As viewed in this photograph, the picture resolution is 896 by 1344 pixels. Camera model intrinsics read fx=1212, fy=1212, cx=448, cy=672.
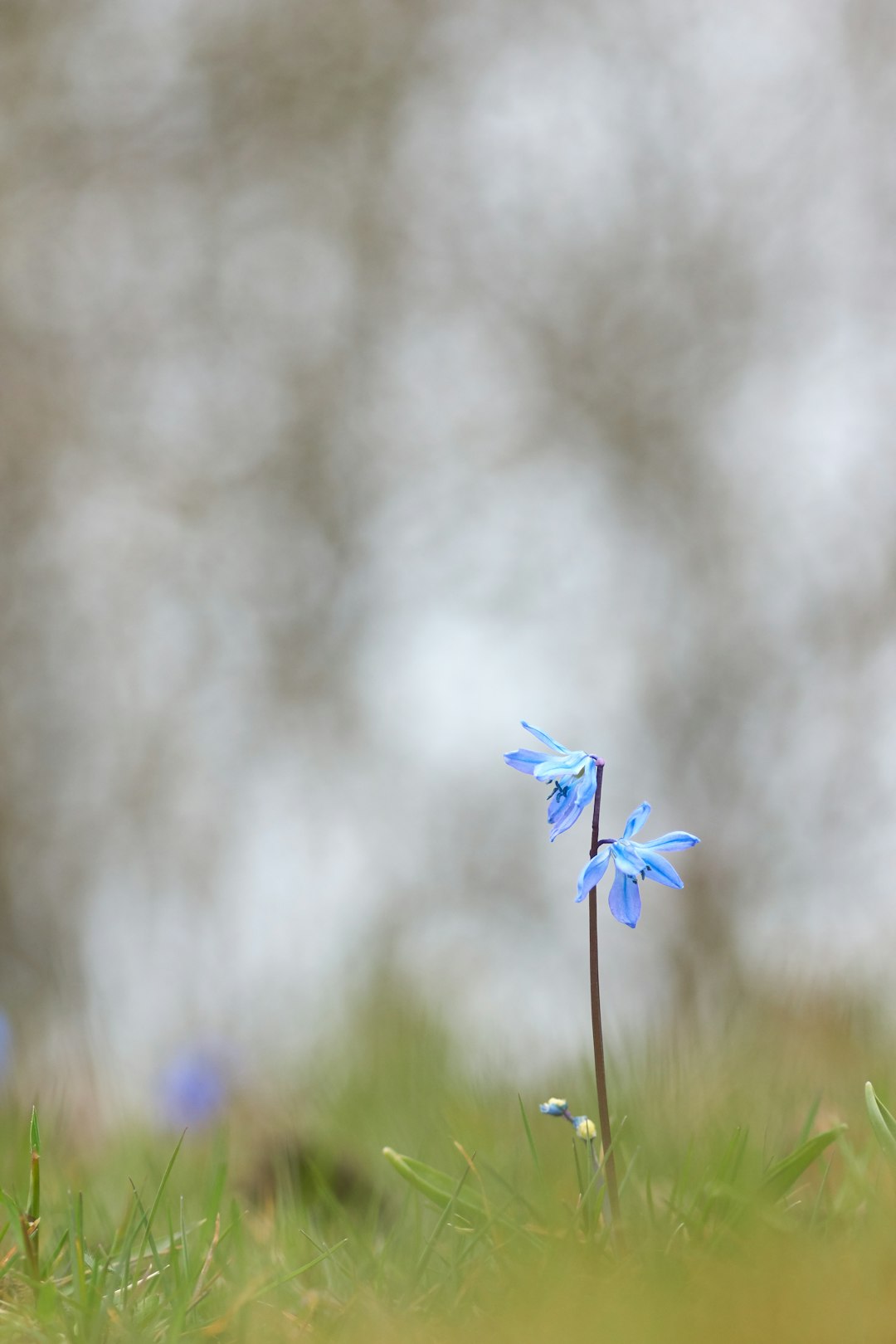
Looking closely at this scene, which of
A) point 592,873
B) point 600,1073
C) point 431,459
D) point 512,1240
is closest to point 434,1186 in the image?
point 512,1240

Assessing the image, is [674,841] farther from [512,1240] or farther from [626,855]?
[512,1240]

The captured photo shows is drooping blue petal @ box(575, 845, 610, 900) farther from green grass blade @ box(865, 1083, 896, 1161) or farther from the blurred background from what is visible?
the blurred background

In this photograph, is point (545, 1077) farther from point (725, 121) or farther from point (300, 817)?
point (725, 121)

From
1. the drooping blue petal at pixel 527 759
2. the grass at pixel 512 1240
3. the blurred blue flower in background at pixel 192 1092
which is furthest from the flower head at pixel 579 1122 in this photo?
the blurred blue flower in background at pixel 192 1092

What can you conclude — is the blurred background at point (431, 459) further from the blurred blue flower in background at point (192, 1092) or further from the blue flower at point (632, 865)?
the blue flower at point (632, 865)

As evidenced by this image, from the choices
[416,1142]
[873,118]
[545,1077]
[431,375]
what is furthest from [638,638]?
[416,1142]

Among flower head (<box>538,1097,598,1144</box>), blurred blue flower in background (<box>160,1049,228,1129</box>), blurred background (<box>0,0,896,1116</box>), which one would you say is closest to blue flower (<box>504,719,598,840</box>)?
flower head (<box>538,1097,598,1144</box>)
